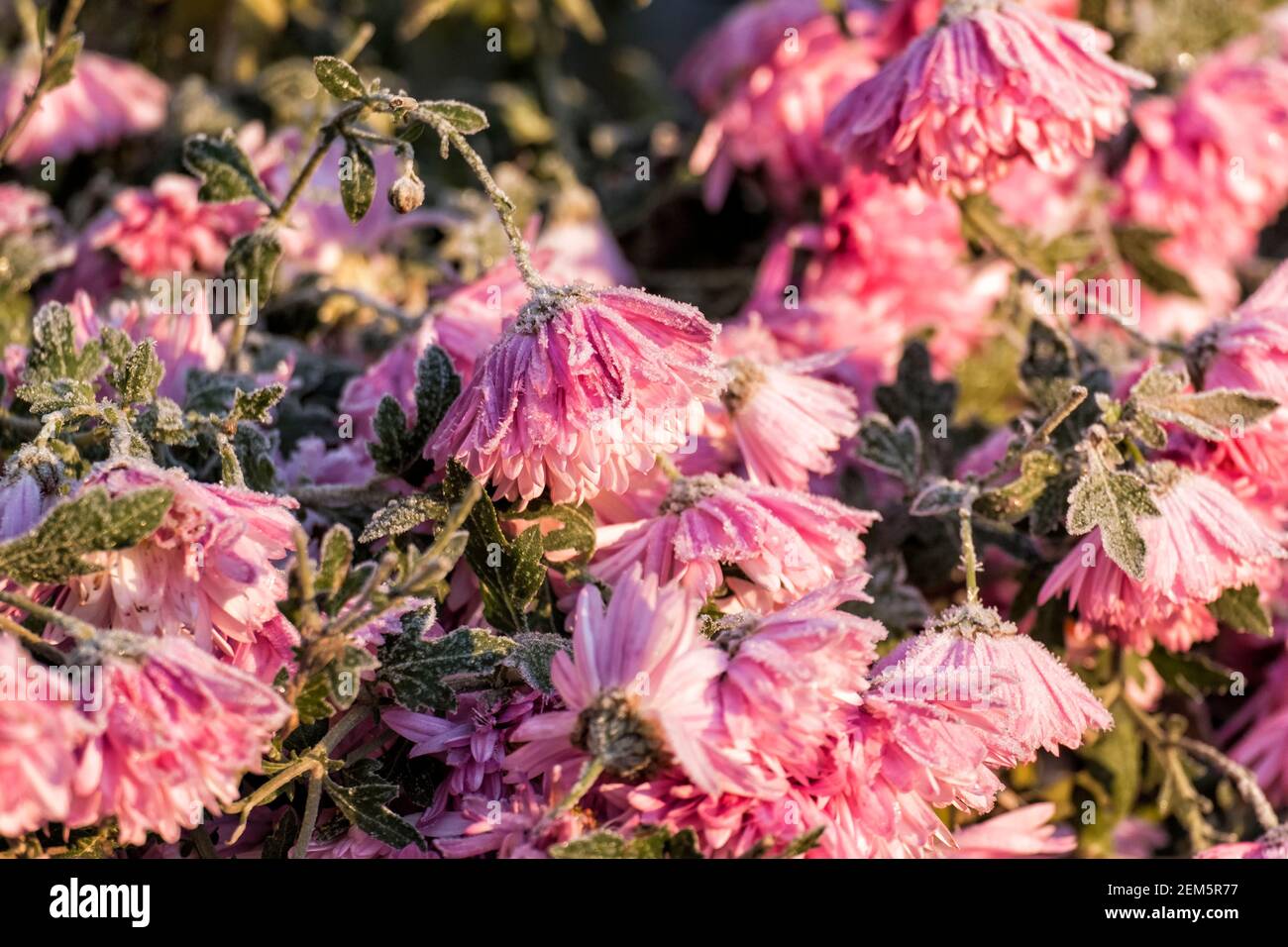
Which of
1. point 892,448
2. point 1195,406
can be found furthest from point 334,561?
point 1195,406

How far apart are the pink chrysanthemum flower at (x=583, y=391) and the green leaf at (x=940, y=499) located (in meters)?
0.17

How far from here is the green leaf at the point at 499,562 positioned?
761 millimetres

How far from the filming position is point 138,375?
761 millimetres

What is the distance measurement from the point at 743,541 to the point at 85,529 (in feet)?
1.08

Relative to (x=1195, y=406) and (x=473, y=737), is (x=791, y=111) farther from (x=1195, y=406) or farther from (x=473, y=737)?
(x=473, y=737)

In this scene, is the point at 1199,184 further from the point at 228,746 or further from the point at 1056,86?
the point at 228,746

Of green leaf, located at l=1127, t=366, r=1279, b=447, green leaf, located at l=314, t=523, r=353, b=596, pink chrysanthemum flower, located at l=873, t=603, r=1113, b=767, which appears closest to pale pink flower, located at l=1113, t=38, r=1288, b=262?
green leaf, located at l=1127, t=366, r=1279, b=447

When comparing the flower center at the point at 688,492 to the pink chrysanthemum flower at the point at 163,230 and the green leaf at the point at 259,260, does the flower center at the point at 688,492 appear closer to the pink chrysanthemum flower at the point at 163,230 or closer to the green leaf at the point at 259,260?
the green leaf at the point at 259,260

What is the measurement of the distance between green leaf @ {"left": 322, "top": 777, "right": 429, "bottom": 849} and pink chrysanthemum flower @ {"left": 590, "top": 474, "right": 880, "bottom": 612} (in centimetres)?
17

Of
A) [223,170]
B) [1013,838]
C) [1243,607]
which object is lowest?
[1013,838]

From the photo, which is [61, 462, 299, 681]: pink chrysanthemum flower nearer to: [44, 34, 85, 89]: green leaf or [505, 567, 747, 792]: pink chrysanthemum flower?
[505, 567, 747, 792]: pink chrysanthemum flower

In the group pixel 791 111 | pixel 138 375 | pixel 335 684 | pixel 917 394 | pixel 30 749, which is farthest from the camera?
pixel 791 111

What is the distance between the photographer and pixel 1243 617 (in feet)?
2.82

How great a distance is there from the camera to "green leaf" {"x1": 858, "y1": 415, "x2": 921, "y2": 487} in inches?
35.4
